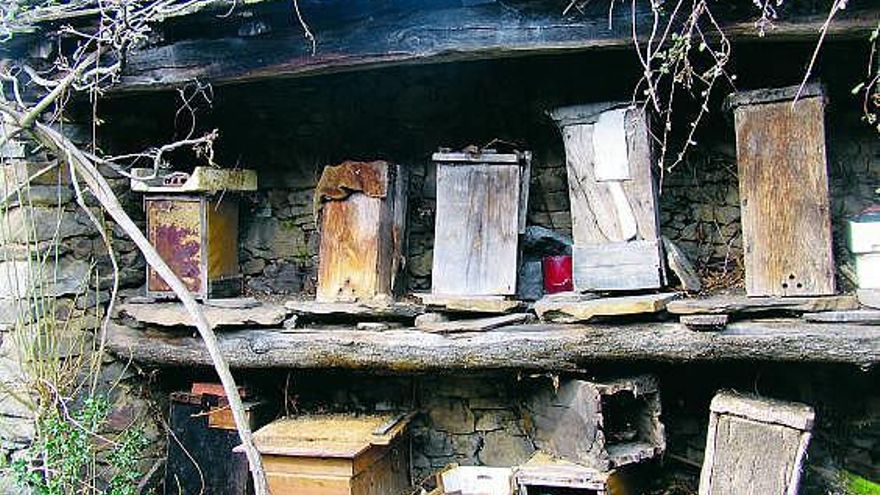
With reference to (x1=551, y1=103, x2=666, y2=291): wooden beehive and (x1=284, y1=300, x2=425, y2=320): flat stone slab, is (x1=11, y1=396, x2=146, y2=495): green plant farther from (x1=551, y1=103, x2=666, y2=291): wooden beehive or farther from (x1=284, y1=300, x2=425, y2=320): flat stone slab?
(x1=551, y1=103, x2=666, y2=291): wooden beehive

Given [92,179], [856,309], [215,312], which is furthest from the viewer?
[215,312]

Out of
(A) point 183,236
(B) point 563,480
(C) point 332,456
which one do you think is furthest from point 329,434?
(A) point 183,236

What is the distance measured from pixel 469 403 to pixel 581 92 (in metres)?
1.63

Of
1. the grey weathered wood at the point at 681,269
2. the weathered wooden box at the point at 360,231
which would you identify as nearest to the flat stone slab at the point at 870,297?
the grey weathered wood at the point at 681,269

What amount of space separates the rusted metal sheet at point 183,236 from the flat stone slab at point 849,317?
2.74 m

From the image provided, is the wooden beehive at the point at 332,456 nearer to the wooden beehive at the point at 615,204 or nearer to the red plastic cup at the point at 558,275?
the red plastic cup at the point at 558,275

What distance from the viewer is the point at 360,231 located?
390 centimetres

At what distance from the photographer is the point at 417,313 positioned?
3693 mm

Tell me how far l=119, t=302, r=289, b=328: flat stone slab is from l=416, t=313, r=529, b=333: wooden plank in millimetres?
760

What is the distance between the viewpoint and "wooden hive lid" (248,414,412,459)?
3.57 m

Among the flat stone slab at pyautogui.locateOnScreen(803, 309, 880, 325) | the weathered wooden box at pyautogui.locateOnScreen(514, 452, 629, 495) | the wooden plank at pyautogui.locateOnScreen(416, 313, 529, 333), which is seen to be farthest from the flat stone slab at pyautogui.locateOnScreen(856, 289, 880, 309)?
the wooden plank at pyautogui.locateOnScreen(416, 313, 529, 333)

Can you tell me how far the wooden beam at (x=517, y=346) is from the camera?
309 cm

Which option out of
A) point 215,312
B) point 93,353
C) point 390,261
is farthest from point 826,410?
point 93,353

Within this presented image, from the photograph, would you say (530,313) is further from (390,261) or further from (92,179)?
(92,179)
